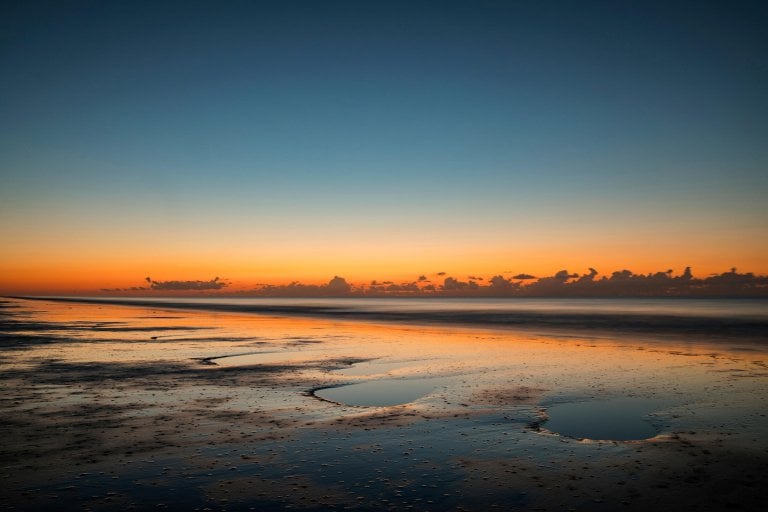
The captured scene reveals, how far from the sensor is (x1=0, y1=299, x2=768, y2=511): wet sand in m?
7.47

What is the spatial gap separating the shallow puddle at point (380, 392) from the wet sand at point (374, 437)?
4.4 inches

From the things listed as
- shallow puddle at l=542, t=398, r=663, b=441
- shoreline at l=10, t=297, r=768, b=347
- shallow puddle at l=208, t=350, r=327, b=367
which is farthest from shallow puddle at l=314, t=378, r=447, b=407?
shoreline at l=10, t=297, r=768, b=347

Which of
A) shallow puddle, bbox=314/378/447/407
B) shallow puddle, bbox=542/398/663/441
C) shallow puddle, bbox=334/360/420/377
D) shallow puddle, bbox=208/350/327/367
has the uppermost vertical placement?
shallow puddle, bbox=542/398/663/441

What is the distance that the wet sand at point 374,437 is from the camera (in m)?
7.47

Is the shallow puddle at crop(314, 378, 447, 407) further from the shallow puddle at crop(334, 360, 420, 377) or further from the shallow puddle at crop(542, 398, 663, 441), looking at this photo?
the shallow puddle at crop(542, 398, 663, 441)

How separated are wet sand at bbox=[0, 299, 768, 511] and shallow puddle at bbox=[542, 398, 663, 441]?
21 centimetres

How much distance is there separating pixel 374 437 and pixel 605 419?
5.64 m

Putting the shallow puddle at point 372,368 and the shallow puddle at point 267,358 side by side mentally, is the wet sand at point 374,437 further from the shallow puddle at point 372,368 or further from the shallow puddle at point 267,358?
the shallow puddle at point 267,358

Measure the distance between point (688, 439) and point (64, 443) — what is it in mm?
12331

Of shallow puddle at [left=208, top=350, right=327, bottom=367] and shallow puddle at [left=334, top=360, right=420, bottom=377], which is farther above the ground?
shallow puddle at [left=334, top=360, right=420, bottom=377]

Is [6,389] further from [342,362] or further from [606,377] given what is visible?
[606,377]

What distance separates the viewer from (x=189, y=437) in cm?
1036

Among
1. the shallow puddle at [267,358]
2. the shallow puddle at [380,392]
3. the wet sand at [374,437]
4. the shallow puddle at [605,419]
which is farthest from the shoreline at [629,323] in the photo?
the shallow puddle at [380,392]

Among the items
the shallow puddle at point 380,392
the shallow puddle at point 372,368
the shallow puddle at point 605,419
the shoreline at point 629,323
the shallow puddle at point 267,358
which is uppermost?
the shallow puddle at point 605,419
